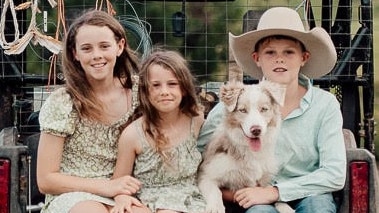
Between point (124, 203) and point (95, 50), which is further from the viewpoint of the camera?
point (95, 50)

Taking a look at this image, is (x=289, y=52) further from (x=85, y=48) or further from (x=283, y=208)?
(x=85, y=48)

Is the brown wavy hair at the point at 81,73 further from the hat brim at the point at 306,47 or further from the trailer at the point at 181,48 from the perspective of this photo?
the trailer at the point at 181,48

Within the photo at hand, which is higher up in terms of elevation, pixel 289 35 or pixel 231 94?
pixel 289 35

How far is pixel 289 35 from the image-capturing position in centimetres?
491

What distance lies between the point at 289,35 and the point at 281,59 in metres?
0.12

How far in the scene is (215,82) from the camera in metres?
6.04

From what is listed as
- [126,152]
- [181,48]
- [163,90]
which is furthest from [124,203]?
[181,48]

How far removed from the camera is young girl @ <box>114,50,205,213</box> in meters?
4.63

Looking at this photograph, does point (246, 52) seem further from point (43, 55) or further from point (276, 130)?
Answer: point (43, 55)

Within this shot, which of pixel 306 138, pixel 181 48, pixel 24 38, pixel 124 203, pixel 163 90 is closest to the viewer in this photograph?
pixel 124 203

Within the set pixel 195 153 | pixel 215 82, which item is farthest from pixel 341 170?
pixel 215 82

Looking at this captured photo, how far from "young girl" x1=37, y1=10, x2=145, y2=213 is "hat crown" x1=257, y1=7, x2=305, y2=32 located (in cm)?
64

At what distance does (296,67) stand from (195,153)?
59 centimetres

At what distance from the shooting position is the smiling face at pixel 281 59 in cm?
485
